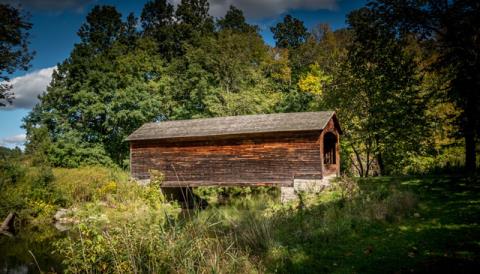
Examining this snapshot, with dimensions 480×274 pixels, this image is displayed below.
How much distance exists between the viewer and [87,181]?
1725 centimetres

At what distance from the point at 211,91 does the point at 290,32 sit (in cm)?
1719

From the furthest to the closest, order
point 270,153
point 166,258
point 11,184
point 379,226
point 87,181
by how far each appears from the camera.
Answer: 1. point 87,181
2. point 270,153
3. point 11,184
4. point 379,226
5. point 166,258

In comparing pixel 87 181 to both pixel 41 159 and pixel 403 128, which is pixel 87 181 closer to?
pixel 41 159

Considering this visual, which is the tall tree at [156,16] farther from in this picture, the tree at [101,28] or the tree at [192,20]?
the tree at [101,28]

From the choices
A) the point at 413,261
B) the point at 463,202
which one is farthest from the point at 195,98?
the point at 413,261

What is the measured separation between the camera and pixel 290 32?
39500mm

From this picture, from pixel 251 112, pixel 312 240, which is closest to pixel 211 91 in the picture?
pixel 251 112

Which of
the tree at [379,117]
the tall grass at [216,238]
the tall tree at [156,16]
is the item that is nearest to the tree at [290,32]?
the tall tree at [156,16]

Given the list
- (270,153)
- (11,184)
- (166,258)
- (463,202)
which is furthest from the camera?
(270,153)

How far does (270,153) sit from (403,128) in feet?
29.0

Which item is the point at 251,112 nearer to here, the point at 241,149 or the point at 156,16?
the point at 241,149

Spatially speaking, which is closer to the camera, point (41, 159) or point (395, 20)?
point (395, 20)

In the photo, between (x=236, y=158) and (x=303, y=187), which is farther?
(x=236, y=158)

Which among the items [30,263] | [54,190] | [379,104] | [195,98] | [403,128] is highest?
[195,98]
